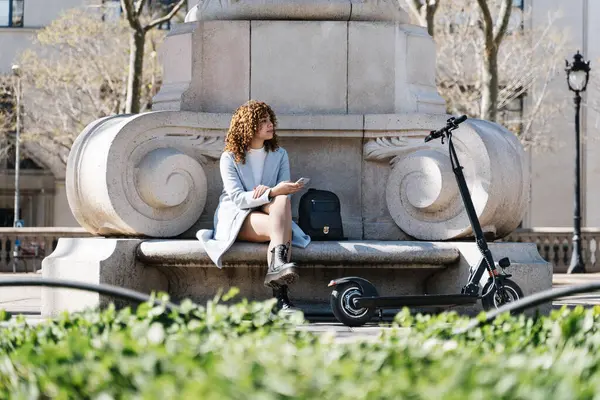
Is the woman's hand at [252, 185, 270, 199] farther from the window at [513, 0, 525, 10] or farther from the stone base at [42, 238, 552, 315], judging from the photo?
the window at [513, 0, 525, 10]

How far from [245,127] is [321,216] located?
86cm

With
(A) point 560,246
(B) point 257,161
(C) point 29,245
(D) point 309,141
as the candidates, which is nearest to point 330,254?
(B) point 257,161

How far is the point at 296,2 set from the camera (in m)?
11.0

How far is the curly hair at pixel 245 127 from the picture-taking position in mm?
9938

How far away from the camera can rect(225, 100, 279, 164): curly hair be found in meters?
9.94

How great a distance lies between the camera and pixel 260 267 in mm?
10289

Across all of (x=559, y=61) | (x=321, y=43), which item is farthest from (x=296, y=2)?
(x=559, y=61)

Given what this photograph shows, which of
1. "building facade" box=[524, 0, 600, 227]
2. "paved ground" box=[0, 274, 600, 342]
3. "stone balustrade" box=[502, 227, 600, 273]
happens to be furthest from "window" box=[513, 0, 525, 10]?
"paved ground" box=[0, 274, 600, 342]

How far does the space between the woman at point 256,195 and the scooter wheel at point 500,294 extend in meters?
1.31

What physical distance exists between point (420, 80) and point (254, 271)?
2.24 meters

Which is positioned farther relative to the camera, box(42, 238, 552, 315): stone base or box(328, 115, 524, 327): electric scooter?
box(42, 238, 552, 315): stone base

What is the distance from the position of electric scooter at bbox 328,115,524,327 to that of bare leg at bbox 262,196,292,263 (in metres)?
0.46

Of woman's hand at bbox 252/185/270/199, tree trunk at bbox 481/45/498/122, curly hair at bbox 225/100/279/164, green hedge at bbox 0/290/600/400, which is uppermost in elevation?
tree trunk at bbox 481/45/498/122

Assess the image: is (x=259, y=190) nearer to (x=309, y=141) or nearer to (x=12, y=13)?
(x=309, y=141)
